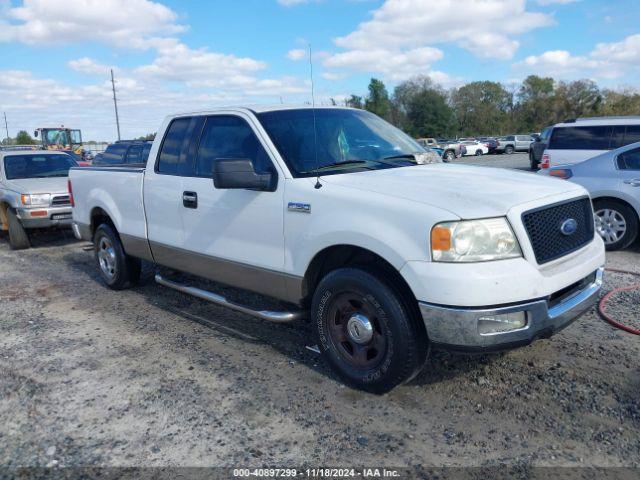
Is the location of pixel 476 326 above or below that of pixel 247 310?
above

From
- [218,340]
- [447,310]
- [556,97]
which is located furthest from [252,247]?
[556,97]

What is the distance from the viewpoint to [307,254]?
3.73m

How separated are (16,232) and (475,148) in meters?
41.2

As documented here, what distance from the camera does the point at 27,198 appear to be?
9211 millimetres

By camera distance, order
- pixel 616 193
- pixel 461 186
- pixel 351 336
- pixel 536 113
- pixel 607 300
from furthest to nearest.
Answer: pixel 536 113
pixel 616 193
pixel 607 300
pixel 351 336
pixel 461 186

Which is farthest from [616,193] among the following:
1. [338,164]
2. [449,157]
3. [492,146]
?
[492,146]

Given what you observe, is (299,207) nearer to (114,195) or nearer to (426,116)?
(114,195)

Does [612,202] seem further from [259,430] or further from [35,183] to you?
[35,183]

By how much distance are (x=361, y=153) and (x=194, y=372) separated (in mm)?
2164

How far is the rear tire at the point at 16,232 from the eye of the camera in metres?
9.41

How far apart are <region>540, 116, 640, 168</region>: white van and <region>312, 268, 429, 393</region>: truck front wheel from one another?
8.79 m

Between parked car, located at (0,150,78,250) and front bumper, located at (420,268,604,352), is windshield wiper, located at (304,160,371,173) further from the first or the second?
parked car, located at (0,150,78,250)

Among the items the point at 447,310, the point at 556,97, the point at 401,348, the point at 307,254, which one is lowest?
the point at 401,348

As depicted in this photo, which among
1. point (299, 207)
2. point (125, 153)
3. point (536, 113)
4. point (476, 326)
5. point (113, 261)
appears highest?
point (536, 113)
